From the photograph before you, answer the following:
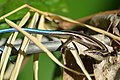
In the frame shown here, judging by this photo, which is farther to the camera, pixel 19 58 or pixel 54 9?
pixel 54 9

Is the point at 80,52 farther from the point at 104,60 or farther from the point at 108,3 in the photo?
the point at 108,3

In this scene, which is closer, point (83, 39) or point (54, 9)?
point (83, 39)

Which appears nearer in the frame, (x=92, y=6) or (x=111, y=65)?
(x=111, y=65)

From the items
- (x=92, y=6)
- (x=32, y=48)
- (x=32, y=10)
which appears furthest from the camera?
(x=92, y=6)

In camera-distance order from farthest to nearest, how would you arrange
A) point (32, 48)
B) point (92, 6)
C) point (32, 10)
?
point (92, 6)
point (32, 10)
point (32, 48)

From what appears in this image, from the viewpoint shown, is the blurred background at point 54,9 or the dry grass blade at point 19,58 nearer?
the dry grass blade at point 19,58

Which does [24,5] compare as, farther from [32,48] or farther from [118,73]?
[118,73]

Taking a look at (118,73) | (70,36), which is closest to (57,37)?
(70,36)

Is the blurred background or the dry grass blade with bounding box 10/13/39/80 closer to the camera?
the dry grass blade with bounding box 10/13/39/80
